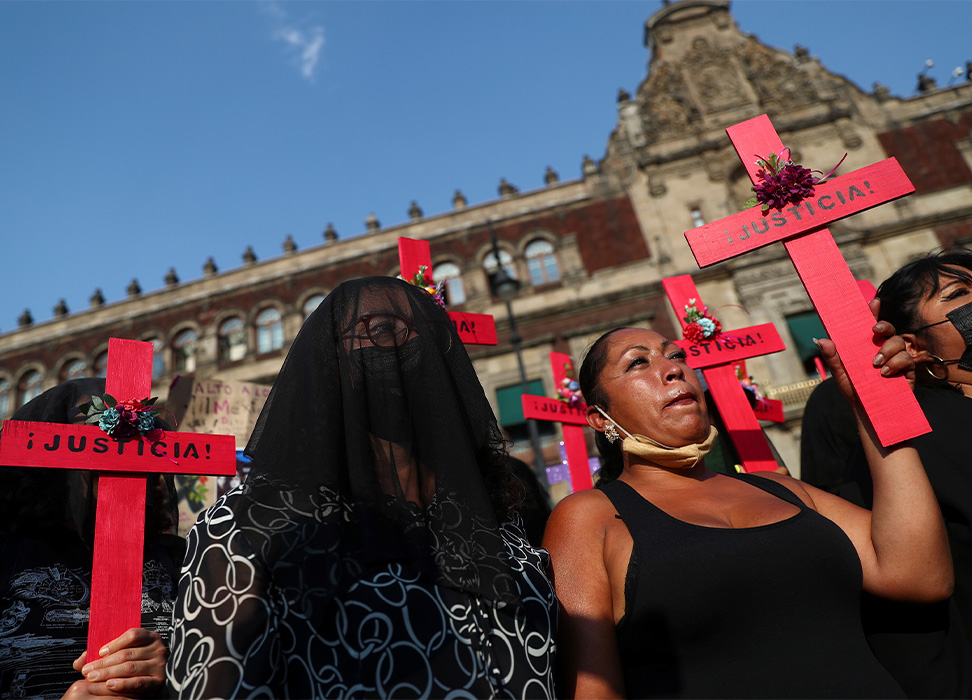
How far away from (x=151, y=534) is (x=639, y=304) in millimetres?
16496

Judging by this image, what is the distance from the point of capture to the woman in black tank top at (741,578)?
181cm

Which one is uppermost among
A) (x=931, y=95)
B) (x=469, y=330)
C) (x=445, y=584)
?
(x=931, y=95)

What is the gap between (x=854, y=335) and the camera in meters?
2.21

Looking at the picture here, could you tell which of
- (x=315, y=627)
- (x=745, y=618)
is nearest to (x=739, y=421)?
(x=745, y=618)

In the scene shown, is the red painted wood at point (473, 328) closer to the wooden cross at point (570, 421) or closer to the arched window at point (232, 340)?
the wooden cross at point (570, 421)

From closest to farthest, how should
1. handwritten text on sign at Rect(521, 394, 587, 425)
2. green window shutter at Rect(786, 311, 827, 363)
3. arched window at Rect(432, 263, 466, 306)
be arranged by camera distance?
handwritten text on sign at Rect(521, 394, 587, 425), green window shutter at Rect(786, 311, 827, 363), arched window at Rect(432, 263, 466, 306)

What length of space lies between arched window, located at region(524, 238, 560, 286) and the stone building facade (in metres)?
0.05

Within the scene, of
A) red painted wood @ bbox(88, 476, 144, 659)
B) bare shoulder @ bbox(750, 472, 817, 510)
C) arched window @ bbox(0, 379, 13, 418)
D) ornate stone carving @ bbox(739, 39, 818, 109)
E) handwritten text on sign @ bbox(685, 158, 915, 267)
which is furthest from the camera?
arched window @ bbox(0, 379, 13, 418)

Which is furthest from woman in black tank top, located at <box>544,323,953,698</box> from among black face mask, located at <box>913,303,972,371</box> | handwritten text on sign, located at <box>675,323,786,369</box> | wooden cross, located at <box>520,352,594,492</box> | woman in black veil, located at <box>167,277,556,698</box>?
wooden cross, located at <box>520,352,594,492</box>

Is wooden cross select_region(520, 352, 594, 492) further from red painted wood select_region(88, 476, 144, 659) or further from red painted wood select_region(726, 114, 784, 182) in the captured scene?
red painted wood select_region(88, 476, 144, 659)

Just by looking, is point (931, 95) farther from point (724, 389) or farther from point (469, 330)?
point (469, 330)

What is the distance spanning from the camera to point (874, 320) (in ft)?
7.27

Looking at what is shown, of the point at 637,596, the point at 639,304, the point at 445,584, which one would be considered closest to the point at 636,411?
the point at 637,596

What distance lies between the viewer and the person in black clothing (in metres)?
2.12
